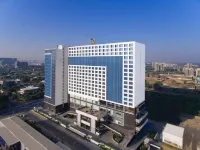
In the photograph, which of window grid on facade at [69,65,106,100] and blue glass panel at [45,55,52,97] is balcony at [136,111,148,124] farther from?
blue glass panel at [45,55,52,97]

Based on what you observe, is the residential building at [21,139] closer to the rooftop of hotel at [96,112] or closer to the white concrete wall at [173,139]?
the rooftop of hotel at [96,112]

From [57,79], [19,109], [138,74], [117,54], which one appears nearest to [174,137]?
[138,74]

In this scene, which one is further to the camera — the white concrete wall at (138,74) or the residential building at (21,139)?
the white concrete wall at (138,74)

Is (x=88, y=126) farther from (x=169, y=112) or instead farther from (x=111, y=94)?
(x=169, y=112)

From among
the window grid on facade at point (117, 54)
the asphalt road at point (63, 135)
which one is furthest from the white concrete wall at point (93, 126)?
the window grid on facade at point (117, 54)

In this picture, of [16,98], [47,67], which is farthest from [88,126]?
[16,98]

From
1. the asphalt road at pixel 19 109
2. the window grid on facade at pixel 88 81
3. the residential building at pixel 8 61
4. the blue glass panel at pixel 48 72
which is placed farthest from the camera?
the residential building at pixel 8 61
